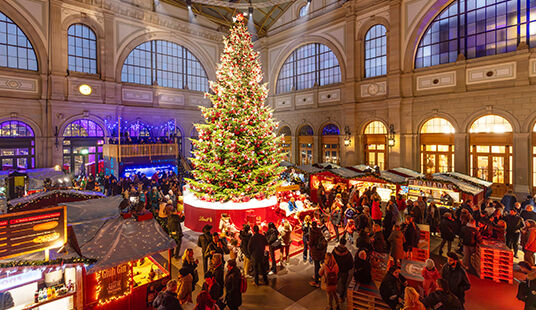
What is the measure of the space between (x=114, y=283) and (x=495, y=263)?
29.8ft

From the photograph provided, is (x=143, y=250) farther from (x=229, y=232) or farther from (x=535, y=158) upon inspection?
(x=535, y=158)

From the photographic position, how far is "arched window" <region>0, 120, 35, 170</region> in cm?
1758

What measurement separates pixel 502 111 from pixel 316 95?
12.6 metres

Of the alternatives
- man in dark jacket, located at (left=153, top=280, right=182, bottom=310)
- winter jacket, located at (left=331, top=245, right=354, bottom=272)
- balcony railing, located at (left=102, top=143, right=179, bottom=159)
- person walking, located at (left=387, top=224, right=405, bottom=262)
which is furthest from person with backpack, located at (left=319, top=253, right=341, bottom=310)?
balcony railing, located at (left=102, top=143, right=179, bottom=159)

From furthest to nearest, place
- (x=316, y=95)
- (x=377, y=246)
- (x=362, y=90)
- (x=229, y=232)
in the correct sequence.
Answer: (x=316, y=95) → (x=362, y=90) → (x=229, y=232) → (x=377, y=246)

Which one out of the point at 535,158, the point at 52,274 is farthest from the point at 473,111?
the point at 52,274

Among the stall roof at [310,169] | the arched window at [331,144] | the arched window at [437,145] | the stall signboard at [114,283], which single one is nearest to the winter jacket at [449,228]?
the stall roof at [310,169]

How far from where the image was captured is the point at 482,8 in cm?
1580

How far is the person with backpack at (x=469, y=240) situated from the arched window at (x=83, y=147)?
73.9 feet

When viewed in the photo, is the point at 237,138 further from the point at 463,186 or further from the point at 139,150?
the point at 139,150

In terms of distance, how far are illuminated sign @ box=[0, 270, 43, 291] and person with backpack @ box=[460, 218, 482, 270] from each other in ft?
33.4

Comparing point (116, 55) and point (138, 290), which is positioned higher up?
point (116, 55)

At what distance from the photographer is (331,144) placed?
23.1 m

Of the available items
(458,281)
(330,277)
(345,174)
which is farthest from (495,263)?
(345,174)
